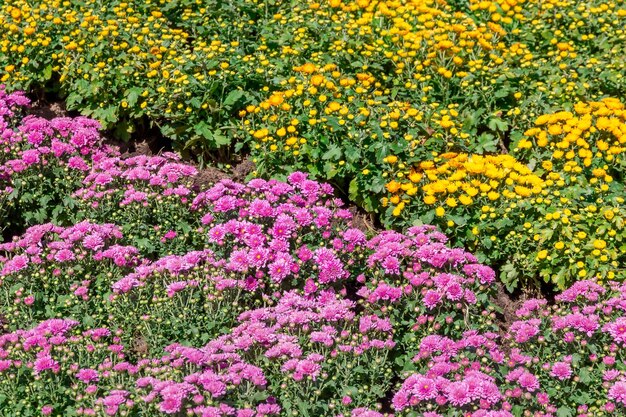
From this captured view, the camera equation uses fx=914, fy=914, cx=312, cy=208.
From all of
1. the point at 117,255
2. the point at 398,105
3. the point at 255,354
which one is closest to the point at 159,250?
the point at 117,255

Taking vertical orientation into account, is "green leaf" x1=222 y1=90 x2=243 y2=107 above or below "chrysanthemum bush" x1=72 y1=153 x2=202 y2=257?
above

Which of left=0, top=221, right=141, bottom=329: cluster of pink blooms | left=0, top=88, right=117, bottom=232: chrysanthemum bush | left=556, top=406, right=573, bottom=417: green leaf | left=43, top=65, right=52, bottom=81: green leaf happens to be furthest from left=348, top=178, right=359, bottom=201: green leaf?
left=43, top=65, right=52, bottom=81: green leaf

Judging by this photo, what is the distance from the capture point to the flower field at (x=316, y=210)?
15.6 feet

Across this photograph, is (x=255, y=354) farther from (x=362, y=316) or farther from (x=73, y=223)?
(x=73, y=223)

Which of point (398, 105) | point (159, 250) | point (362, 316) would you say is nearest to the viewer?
point (362, 316)

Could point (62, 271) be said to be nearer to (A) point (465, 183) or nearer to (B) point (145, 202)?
(B) point (145, 202)

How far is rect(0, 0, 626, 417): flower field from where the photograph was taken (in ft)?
15.6

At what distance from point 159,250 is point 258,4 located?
3020mm

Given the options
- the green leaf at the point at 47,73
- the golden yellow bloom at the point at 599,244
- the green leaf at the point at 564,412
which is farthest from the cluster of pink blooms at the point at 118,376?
the green leaf at the point at 47,73

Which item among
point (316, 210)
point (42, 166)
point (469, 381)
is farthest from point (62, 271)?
point (469, 381)

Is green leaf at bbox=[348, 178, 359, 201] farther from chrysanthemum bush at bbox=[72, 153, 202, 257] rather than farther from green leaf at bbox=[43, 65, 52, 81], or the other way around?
green leaf at bbox=[43, 65, 52, 81]

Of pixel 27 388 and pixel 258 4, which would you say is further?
pixel 258 4

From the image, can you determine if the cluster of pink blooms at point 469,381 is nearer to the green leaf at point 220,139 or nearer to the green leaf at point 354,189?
the green leaf at point 354,189

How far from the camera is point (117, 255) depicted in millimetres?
5516
